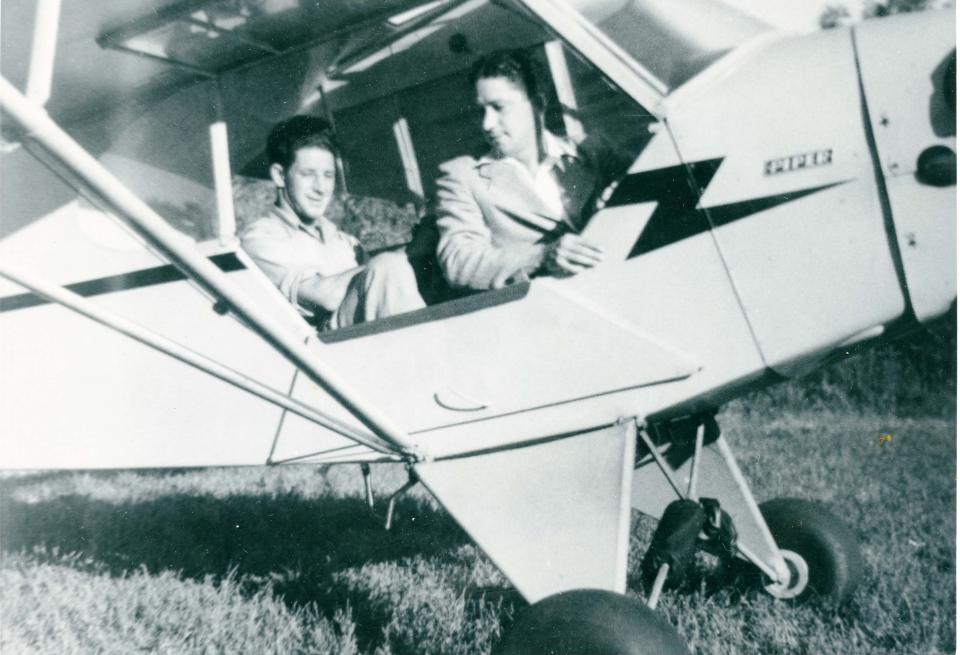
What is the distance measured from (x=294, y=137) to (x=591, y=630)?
1971 millimetres

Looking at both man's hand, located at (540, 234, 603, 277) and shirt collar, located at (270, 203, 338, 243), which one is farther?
shirt collar, located at (270, 203, 338, 243)

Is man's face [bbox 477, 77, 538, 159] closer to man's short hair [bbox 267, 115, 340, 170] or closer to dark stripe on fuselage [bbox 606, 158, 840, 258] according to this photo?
dark stripe on fuselage [bbox 606, 158, 840, 258]

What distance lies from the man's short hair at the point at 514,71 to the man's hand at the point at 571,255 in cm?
51

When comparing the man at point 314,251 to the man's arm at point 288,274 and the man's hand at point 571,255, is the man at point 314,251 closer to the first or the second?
the man's arm at point 288,274

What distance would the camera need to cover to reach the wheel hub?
3.04 meters

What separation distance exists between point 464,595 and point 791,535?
134cm

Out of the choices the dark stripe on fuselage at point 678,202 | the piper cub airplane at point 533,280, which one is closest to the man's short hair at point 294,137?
the piper cub airplane at point 533,280

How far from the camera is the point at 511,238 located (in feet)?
7.82

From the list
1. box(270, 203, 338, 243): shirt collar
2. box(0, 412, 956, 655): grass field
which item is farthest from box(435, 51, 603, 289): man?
box(0, 412, 956, 655): grass field

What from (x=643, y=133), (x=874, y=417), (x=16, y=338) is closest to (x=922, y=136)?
(x=643, y=133)

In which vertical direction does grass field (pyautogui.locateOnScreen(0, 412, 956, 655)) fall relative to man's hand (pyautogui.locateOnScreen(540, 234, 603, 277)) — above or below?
below

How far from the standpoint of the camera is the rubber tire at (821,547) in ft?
9.83

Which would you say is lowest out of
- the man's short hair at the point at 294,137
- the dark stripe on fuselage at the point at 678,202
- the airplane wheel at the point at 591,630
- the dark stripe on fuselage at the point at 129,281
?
the airplane wheel at the point at 591,630

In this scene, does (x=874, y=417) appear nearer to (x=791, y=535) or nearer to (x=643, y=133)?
(x=791, y=535)
